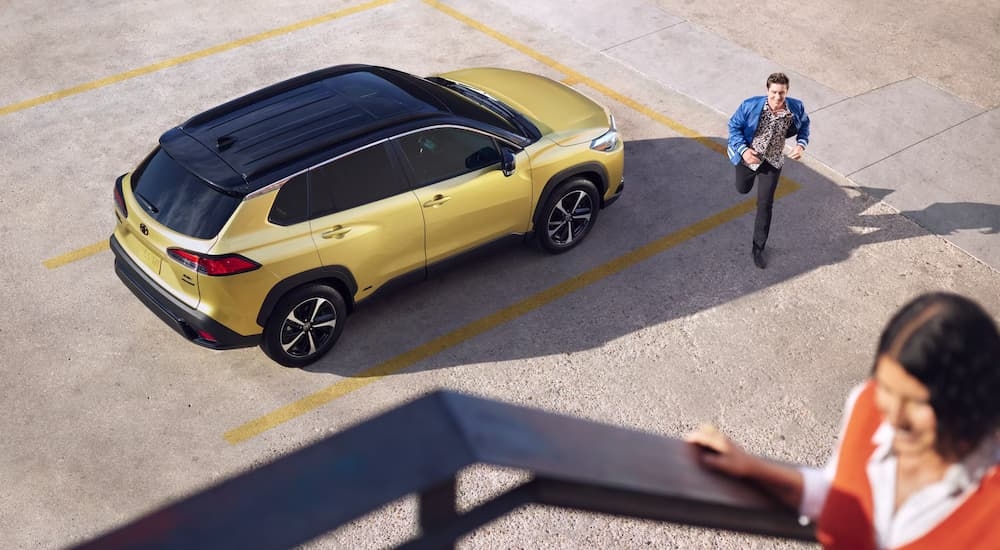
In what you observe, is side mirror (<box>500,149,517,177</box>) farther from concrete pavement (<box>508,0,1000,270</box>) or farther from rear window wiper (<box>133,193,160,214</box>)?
concrete pavement (<box>508,0,1000,270</box>)

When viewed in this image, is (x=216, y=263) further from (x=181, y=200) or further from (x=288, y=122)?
(x=288, y=122)

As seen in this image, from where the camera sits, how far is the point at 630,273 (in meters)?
8.48

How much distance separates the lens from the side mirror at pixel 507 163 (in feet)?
26.0

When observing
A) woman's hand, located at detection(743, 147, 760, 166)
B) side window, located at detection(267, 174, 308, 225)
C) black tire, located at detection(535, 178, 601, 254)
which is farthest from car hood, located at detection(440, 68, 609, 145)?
side window, located at detection(267, 174, 308, 225)

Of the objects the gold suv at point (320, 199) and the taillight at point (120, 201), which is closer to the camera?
the gold suv at point (320, 199)

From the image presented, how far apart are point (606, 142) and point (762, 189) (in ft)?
4.51

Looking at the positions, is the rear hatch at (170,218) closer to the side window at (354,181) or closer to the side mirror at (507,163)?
the side window at (354,181)

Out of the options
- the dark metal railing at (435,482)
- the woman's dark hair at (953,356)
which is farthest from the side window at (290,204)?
the woman's dark hair at (953,356)

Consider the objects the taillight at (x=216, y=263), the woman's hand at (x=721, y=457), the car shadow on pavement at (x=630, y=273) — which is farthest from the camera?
the car shadow on pavement at (x=630, y=273)

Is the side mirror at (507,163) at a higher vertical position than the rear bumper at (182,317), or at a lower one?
higher

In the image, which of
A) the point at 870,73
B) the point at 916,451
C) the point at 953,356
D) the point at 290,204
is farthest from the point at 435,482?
the point at 870,73

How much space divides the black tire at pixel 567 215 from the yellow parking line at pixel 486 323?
0.38 meters

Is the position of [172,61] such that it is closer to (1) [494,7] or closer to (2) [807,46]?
(1) [494,7]

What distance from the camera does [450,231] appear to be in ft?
25.6
